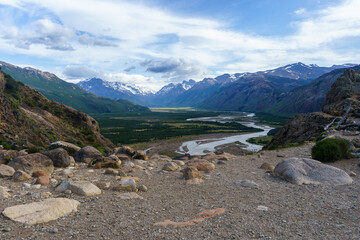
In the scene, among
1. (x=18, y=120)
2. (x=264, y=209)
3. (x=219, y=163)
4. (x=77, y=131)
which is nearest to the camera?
(x=264, y=209)

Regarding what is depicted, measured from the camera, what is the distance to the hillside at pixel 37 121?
39000mm

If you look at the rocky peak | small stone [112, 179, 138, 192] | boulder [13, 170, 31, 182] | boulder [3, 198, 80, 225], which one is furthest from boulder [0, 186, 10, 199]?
the rocky peak

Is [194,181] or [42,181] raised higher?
[42,181]

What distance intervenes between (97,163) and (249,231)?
12.8 m

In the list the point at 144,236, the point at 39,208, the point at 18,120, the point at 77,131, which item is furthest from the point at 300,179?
the point at 77,131

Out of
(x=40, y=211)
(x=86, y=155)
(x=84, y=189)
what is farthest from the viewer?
(x=86, y=155)

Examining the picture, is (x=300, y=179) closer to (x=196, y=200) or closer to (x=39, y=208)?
(x=196, y=200)

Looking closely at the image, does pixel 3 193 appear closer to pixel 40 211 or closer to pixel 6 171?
pixel 40 211

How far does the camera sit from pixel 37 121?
46.6m

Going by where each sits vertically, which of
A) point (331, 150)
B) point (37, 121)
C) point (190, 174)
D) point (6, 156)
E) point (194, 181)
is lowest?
point (194, 181)


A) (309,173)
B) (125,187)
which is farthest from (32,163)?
(309,173)

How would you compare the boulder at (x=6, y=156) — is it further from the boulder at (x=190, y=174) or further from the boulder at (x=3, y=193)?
the boulder at (x=190, y=174)

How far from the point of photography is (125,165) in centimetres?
1795

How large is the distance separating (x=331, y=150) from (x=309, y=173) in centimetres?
634
